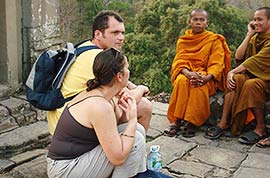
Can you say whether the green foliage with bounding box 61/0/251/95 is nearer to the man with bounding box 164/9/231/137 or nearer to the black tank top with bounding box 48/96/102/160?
the man with bounding box 164/9/231/137

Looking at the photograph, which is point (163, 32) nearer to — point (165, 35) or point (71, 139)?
point (165, 35)

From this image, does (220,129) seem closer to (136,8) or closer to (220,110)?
(220,110)

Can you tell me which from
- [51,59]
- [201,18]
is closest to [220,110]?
[201,18]

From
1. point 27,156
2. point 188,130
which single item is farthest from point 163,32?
point 27,156

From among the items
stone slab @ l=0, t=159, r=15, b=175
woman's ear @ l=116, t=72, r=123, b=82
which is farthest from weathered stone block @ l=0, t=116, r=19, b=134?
woman's ear @ l=116, t=72, r=123, b=82

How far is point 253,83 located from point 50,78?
2.11m

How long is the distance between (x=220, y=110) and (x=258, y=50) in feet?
2.43

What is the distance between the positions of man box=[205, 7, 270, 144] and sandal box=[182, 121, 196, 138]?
0.16 meters

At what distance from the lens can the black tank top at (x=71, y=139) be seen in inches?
103

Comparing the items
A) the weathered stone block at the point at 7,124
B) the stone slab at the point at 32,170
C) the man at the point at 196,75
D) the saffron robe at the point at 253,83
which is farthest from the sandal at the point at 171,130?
the weathered stone block at the point at 7,124

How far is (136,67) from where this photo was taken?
11.3 metres

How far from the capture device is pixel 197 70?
4.68 meters

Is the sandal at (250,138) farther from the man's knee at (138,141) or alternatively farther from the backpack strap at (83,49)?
the backpack strap at (83,49)

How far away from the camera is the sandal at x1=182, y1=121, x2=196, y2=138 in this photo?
4.53 meters
